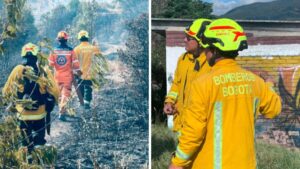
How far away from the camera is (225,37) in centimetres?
464

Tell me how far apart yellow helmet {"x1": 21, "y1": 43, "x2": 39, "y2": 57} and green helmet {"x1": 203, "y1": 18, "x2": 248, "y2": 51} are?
3587mm

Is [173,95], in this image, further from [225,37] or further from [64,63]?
[225,37]

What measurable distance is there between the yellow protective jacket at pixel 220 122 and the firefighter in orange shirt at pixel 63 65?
354 cm

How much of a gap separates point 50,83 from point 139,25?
1.23m

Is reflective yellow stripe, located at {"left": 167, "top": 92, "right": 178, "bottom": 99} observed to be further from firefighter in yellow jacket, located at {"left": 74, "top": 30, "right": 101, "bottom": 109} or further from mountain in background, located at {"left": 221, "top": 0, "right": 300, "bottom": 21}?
mountain in background, located at {"left": 221, "top": 0, "right": 300, "bottom": 21}

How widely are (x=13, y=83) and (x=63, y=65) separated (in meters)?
0.60

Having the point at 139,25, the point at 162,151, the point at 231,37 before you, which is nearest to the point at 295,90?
the point at 162,151

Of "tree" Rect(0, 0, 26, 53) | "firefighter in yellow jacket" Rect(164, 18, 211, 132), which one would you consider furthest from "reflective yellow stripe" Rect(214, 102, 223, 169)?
"tree" Rect(0, 0, 26, 53)

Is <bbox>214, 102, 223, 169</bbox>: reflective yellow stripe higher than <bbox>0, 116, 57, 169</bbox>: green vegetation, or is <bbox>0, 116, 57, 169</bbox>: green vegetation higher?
<bbox>214, 102, 223, 169</bbox>: reflective yellow stripe

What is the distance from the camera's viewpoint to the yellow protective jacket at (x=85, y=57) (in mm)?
8062

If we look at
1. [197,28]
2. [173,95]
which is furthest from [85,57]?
[197,28]

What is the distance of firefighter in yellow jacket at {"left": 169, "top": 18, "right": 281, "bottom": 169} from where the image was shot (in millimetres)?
4555

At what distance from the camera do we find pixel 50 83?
7996 millimetres

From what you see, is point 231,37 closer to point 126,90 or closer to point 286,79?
point 126,90
